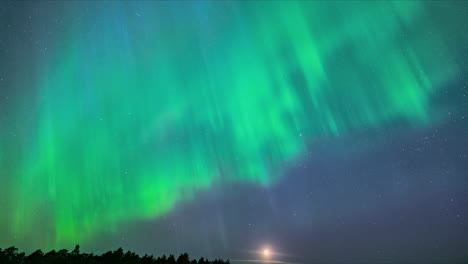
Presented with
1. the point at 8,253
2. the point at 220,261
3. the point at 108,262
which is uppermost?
the point at 8,253

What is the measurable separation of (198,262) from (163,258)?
8.05 metres

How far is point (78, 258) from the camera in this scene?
54625mm

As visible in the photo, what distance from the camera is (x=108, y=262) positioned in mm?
60906

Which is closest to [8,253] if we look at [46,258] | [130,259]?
[46,258]

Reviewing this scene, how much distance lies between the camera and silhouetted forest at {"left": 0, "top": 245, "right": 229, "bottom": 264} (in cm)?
5109

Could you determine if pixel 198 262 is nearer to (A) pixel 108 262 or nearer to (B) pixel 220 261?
(B) pixel 220 261

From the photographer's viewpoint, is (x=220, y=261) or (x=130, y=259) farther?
(x=220, y=261)

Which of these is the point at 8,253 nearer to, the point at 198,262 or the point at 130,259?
the point at 130,259

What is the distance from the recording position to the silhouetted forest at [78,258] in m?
51.1

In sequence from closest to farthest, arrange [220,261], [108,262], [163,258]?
1. [108,262]
2. [163,258]
3. [220,261]

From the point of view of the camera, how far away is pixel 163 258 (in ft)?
216

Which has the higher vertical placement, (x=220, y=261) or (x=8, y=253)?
(x=8, y=253)

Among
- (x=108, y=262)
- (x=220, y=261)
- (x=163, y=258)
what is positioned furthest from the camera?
(x=220, y=261)

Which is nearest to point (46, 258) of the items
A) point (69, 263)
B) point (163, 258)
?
point (69, 263)
